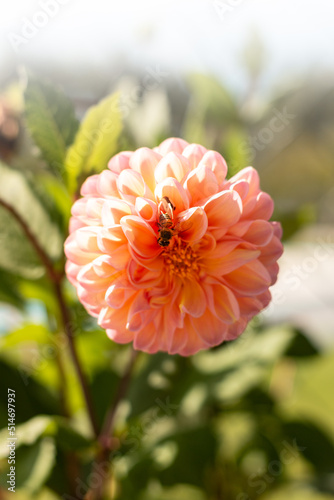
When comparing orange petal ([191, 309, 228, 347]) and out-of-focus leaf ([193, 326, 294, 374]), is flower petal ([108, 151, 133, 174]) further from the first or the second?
out-of-focus leaf ([193, 326, 294, 374])

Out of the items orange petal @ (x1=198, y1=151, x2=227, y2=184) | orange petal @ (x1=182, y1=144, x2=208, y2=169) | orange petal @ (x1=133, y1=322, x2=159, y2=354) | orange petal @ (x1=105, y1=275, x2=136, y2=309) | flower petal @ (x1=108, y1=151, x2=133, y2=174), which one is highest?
orange petal @ (x1=198, y1=151, x2=227, y2=184)

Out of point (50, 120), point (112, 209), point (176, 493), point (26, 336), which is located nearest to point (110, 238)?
point (112, 209)

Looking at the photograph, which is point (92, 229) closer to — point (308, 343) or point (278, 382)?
point (308, 343)

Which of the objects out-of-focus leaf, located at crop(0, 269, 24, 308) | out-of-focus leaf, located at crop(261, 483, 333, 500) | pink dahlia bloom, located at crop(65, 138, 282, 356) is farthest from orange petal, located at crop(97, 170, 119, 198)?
out-of-focus leaf, located at crop(261, 483, 333, 500)

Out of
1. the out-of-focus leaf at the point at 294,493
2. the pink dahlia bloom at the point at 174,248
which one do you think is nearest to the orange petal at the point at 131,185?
the pink dahlia bloom at the point at 174,248

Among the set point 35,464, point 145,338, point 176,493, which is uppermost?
point 145,338

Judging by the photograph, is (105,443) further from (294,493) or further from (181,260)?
(294,493)
